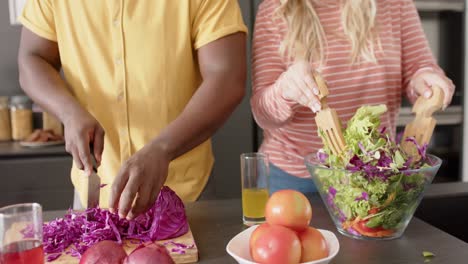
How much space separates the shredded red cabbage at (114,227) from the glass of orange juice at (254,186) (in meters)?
0.14

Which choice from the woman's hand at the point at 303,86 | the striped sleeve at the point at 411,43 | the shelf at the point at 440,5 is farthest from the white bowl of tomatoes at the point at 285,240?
the shelf at the point at 440,5

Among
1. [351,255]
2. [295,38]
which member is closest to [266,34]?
[295,38]

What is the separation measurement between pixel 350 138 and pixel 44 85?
73 centimetres

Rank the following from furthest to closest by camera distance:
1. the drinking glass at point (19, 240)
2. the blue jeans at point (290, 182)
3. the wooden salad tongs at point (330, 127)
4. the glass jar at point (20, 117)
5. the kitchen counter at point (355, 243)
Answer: the glass jar at point (20, 117), the blue jeans at point (290, 182), the wooden salad tongs at point (330, 127), the kitchen counter at point (355, 243), the drinking glass at point (19, 240)

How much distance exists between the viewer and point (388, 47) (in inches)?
53.9

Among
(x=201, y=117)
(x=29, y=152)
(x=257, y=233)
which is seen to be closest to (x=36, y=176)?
(x=29, y=152)

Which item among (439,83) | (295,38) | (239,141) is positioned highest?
(295,38)

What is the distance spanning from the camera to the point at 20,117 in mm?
2471

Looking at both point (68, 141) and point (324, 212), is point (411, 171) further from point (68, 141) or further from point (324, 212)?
point (68, 141)

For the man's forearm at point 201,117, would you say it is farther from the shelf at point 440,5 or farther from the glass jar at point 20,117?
the shelf at point 440,5

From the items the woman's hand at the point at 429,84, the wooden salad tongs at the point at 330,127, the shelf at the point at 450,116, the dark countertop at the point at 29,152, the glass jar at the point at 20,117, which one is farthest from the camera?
the shelf at the point at 450,116

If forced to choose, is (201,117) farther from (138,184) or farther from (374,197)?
(374,197)

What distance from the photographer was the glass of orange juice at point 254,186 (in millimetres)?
1081

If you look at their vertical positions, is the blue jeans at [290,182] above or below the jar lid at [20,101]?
below
